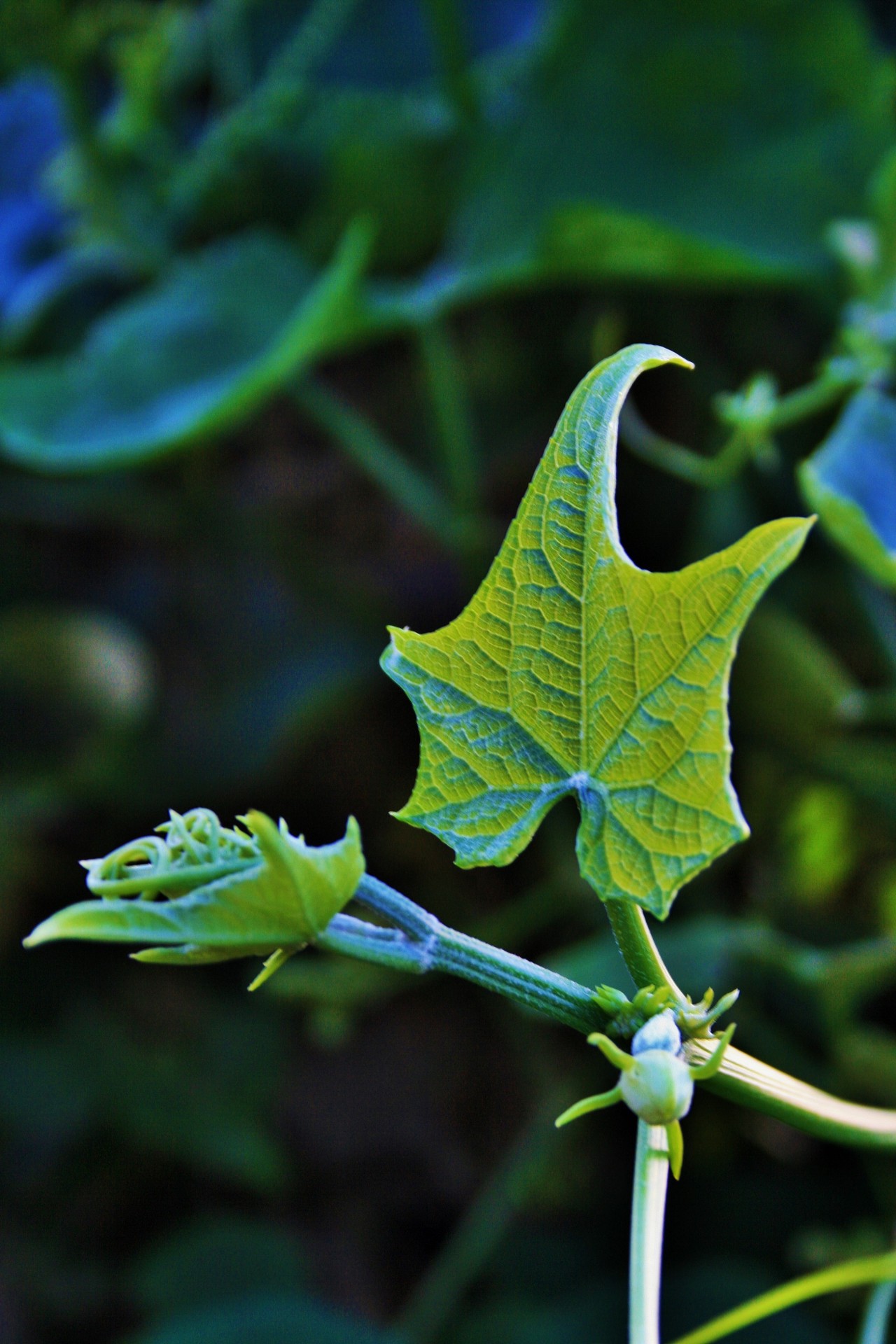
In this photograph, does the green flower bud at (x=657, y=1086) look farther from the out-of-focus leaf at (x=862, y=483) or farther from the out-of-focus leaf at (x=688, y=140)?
the out-of-focus leaf at (x=688, y=140)

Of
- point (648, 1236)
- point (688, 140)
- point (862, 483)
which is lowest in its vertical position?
point (648, 1236)

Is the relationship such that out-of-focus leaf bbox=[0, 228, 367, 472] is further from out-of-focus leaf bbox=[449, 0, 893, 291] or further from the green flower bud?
the green flower bud

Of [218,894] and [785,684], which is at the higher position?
[785,684]

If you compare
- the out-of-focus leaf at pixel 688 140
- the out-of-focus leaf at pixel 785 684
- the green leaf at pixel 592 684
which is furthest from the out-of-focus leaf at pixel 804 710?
the green leaf at pixel 592 684

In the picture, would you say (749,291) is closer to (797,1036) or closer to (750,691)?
(750,691)

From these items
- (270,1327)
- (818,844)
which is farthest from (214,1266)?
(818,844)

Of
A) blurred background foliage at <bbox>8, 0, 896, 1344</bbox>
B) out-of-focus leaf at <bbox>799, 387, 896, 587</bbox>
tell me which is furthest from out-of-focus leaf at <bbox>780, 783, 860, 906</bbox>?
out-of-focus leaf at <bbox>799, 387, 896, 587</bbox>

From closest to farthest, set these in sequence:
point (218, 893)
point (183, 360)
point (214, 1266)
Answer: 1. point (218, 893)
2. point (183, 360)
3. point (214, 1266)

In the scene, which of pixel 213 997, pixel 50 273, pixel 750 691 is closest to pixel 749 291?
pixel 750 691

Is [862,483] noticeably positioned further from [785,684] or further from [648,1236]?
[648,1236]
